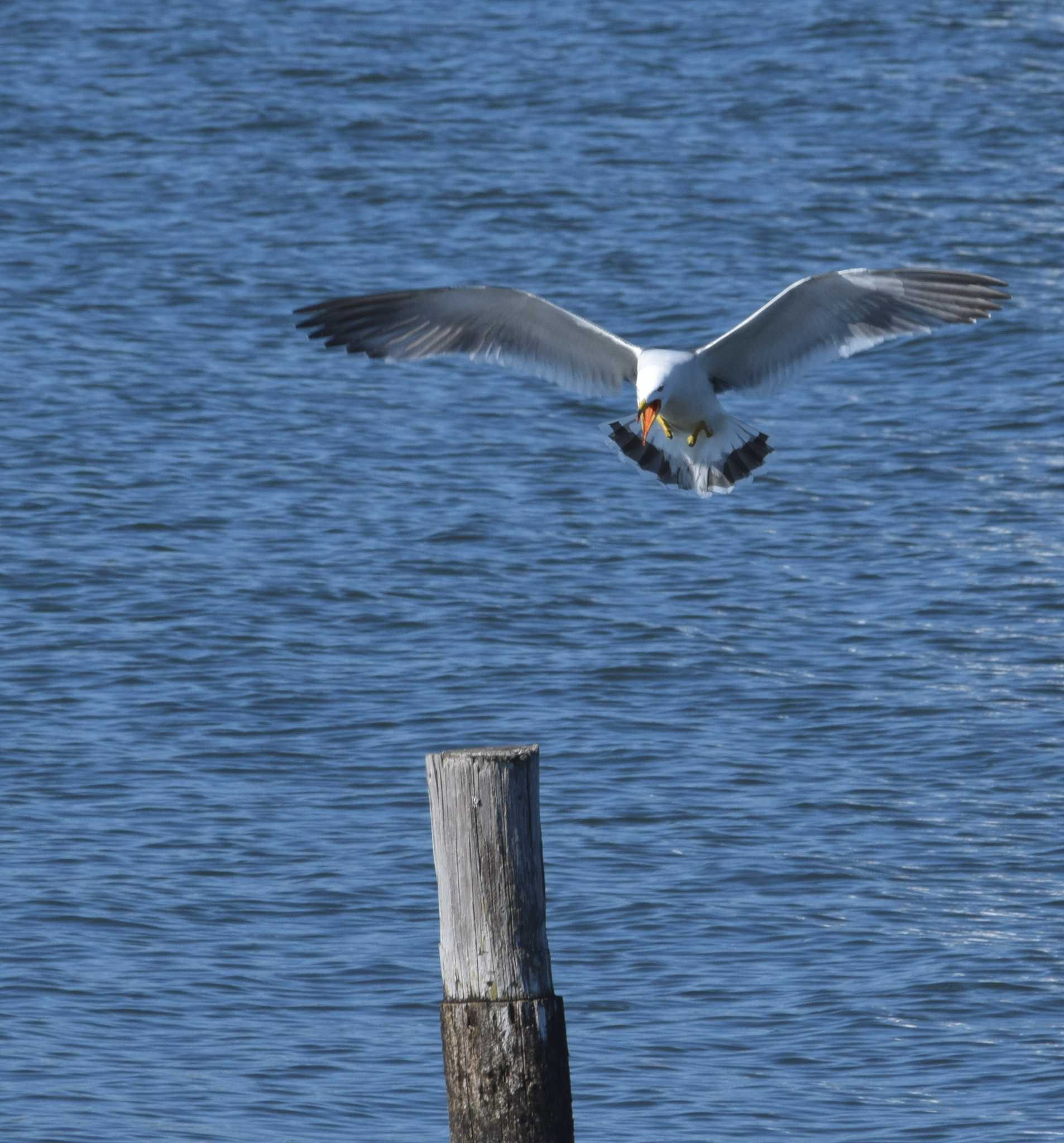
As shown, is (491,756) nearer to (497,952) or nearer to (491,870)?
(491,870)

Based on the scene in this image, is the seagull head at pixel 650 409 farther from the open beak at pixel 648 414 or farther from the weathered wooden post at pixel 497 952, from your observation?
the weathered wooden post at pixel 497 952

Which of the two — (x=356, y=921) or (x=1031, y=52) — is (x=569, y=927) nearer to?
(x=356, y=921)

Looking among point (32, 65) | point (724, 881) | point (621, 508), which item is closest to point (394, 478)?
point (621, 508)

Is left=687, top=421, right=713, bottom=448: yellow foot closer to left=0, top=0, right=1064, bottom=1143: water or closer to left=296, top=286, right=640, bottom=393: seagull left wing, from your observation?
left=296, top=286, right=640, bottom=393: seagull left wing

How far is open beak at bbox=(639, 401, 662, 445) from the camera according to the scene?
8.34m

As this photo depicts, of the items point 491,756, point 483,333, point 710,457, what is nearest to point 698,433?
point 710,457

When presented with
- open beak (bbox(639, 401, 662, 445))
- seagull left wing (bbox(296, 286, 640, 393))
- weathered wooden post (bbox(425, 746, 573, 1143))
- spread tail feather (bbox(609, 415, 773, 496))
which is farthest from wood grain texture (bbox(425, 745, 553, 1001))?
spread tail feather (bbox(609, 415, 773, 496))

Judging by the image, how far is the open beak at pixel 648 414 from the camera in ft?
27.3

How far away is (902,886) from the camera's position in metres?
9.75

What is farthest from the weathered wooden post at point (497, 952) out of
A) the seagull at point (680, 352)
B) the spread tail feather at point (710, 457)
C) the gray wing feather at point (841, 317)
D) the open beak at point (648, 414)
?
the spread tail feather at point (710, 457)

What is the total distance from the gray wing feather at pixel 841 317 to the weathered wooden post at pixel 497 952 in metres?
2.96

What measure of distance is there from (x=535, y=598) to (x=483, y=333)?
4822 millimetres

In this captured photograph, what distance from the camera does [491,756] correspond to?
575cm

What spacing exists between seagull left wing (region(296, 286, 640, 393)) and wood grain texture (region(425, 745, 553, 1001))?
9.33 feet
